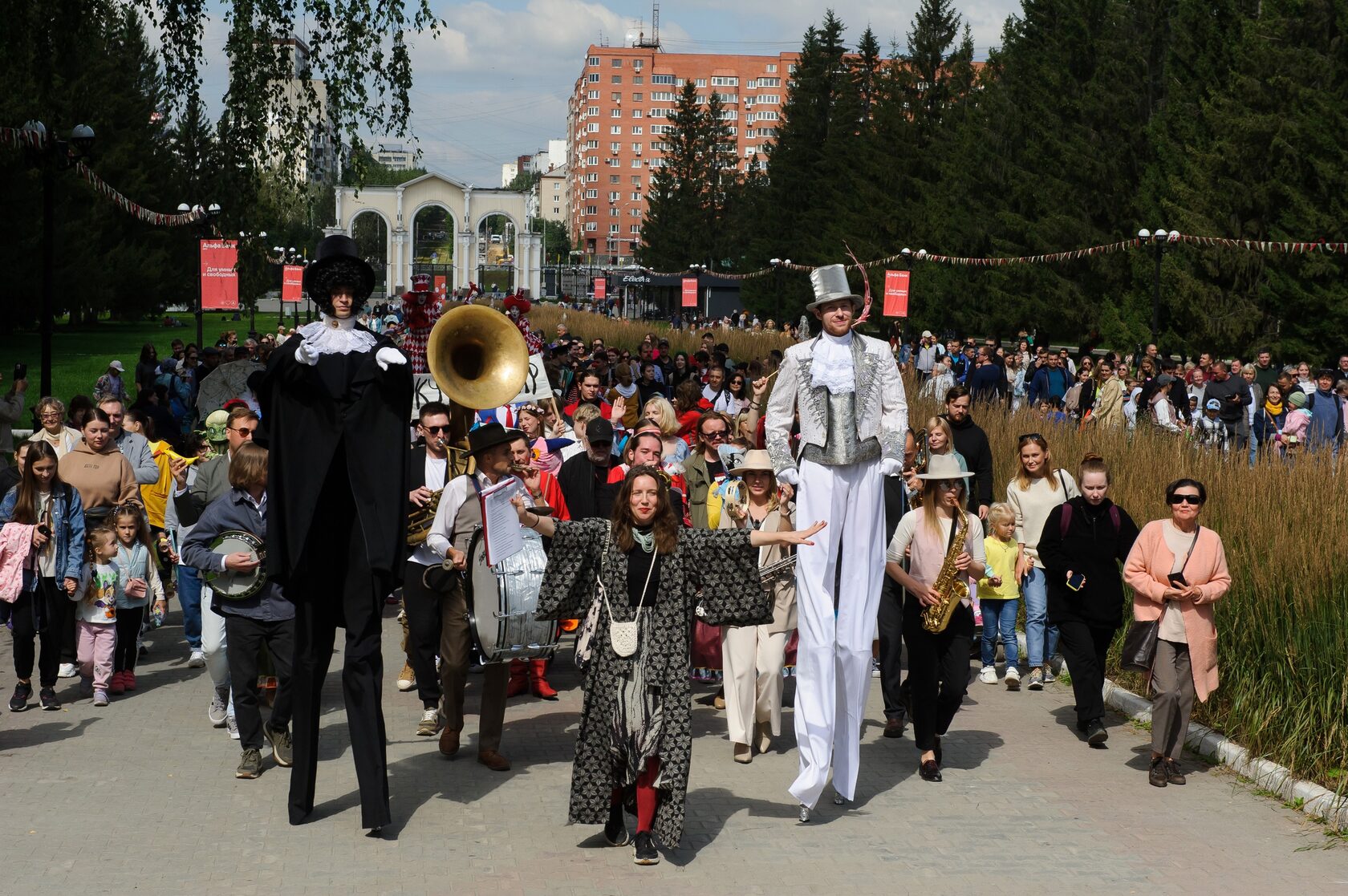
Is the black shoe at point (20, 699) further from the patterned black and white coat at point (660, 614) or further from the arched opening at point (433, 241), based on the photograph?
the arched opening at point (433, 241)

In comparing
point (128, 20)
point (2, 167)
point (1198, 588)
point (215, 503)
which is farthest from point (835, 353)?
point (2, 167)

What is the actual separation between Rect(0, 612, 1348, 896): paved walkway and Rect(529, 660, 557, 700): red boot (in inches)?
29.1

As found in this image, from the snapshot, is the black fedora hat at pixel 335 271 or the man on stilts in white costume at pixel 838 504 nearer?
the black fedora hat at pixel 335 271

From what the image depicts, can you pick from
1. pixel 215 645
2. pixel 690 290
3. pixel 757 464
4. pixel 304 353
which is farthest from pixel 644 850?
pixel 690 290

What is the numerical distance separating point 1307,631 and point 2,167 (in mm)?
38386

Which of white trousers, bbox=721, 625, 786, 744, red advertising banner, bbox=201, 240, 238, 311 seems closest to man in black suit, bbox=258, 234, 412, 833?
white trousers, bbox=721, 625, 786, 744

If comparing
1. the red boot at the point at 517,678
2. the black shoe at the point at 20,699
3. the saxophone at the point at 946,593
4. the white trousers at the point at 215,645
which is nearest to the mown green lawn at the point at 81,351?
the black shoe at the point at 20,699

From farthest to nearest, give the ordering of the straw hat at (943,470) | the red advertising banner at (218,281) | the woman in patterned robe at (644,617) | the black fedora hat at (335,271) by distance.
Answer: the red advertising banner at (218,281), the straw hat at (943,470), the black fedora hat at (335,271), the woman in patterned robe at (644,617)

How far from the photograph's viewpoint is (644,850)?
643cm

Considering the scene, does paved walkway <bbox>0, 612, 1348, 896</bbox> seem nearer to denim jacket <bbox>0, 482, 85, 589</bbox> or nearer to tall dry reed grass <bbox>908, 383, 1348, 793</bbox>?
tall dry reed grass <bbox>908, 383, 1348, 793</bbox>

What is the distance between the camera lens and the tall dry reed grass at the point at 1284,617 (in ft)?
26.3

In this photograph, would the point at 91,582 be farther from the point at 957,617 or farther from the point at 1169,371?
the point at 1169,371

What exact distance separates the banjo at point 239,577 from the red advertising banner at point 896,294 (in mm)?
27351

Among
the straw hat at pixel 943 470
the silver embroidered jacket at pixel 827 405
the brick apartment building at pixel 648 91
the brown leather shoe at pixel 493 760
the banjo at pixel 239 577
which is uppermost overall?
the brick apartment building at pixel 648 91
